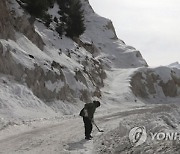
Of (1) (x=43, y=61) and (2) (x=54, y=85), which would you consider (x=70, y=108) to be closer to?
(2) (x=54, y=85)

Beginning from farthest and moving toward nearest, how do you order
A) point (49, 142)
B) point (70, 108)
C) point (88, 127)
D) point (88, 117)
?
1. point (70, 108)
2. point (88, 117)
3. point (88, 127)
4. point (49, 142)

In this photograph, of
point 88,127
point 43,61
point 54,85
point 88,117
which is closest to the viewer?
point 88,127

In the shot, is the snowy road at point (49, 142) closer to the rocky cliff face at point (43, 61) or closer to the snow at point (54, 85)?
the rocky cliff face at point (43, 61)

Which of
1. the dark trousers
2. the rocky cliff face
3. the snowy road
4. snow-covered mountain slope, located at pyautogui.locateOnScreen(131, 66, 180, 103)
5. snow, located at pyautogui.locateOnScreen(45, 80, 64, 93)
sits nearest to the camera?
the snowy road

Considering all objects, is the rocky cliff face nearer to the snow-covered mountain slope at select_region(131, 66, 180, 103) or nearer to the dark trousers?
the snow-covered mountain slope at select_region(131, 66, 180, 103)

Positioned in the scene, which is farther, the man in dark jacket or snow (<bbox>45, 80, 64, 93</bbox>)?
snow (<bbox>45, 80, 64, 93</bbox>)

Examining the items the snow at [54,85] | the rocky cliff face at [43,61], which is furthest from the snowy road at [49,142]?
the snow at [54,85]

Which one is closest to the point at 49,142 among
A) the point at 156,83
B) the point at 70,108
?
the point at 70,108

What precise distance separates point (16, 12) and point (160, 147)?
23.0 metres

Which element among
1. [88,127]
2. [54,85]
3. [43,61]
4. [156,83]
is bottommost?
[156,83]

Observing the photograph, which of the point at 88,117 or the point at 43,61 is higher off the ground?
the point at 43,61

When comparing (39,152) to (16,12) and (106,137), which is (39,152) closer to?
(106,137)

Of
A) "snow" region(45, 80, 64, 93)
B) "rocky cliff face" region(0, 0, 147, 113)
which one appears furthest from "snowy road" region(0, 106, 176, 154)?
"snow" region(45, 80, 64, 93)

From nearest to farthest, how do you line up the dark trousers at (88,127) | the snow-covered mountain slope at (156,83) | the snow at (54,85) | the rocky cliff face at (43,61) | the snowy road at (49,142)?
the snowy road at (49,142)
the dark trousers at (88,127)
the rocky cliff face at (43,61)
the snow at (54,85)
the snow-covered mountain slope at (156,83)
